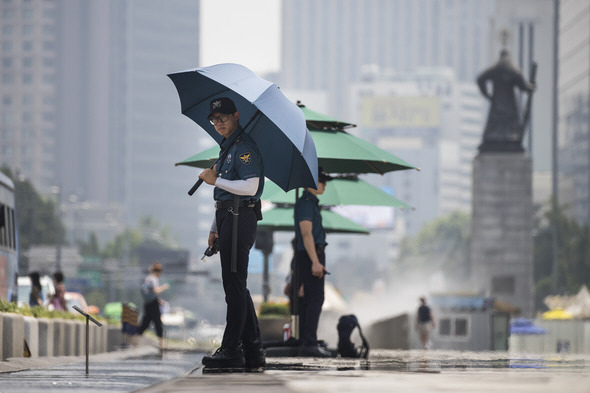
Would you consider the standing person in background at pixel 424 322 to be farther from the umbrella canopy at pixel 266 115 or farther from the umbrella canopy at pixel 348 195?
the umbrella canopy at pixel 266 115

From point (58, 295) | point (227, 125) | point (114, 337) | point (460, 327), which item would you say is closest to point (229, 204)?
point (227, 125)

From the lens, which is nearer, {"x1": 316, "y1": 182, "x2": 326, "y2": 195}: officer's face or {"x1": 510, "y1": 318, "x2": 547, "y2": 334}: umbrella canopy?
{"x1": 316, "y1": 182, "x2": 326, "y2": 195}: officer's face

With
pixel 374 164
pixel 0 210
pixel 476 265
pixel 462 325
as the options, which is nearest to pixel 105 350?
pixel 0 210

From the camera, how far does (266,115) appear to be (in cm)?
1020

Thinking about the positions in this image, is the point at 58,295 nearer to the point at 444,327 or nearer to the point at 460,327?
the point at 460,327

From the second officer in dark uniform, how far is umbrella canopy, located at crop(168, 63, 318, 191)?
0.31 metres

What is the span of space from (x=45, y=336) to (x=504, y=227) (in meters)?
58.5

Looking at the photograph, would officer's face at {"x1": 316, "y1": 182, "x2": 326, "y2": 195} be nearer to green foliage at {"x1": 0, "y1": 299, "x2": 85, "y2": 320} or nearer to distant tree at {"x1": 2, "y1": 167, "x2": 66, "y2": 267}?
green foliage at {"x1": 0, "y1": 299, "x2": 85, "y2": 320}

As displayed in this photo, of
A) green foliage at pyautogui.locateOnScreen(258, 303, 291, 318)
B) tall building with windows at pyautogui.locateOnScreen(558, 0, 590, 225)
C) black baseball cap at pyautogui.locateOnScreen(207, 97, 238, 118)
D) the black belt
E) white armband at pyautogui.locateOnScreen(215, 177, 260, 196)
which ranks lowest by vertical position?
green foliage at pyautogui.locateOnScreen(258, 303, 291, 318)

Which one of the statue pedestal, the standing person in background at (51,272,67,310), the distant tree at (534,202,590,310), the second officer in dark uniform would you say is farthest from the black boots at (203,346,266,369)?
the distant tree at (534,202,590,310)

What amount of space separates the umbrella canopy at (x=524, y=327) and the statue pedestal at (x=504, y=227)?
8.88ft

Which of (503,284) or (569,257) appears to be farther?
(569,257)

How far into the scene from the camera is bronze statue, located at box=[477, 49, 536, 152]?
73188mm

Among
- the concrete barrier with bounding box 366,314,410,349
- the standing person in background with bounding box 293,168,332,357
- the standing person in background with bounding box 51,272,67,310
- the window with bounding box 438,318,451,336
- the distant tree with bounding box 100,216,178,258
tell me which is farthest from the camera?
the distant tree with bounding box 100,216,178,258
